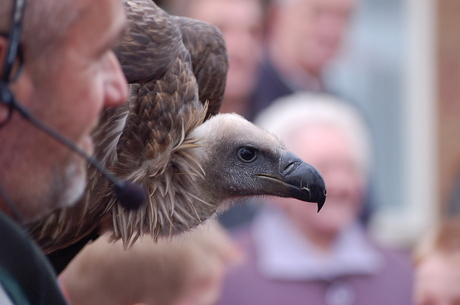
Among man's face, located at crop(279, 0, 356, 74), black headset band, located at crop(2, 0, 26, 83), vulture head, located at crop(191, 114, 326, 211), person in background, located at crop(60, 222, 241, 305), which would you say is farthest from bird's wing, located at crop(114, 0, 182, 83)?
man's face, located at crop(279, 0, 356, 74)

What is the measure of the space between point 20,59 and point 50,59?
0.05 metres

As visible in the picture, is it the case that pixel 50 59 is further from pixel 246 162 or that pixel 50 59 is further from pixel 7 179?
pixel 246 162

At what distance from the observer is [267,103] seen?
4305 millimetres

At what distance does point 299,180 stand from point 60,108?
716 mm

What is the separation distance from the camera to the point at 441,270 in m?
2.56

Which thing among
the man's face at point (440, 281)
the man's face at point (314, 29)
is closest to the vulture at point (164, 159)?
the man's face at point (440, 281)

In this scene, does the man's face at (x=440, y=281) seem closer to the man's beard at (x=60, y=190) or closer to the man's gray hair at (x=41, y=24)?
the man's beard at (x=60, y=190)

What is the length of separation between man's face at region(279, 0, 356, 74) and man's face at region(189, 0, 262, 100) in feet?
1.44

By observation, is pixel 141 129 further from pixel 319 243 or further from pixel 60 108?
pixel 319 243

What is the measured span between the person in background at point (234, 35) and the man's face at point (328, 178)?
0.46m

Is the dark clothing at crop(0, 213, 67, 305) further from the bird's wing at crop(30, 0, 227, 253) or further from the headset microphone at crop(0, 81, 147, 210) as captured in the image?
the bird's wing at crop(30, 0, 227, 253)

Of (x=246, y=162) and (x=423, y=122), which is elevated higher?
(x=246, y=162)

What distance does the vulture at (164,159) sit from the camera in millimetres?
1692

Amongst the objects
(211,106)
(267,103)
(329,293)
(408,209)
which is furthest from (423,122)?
(211,106)
